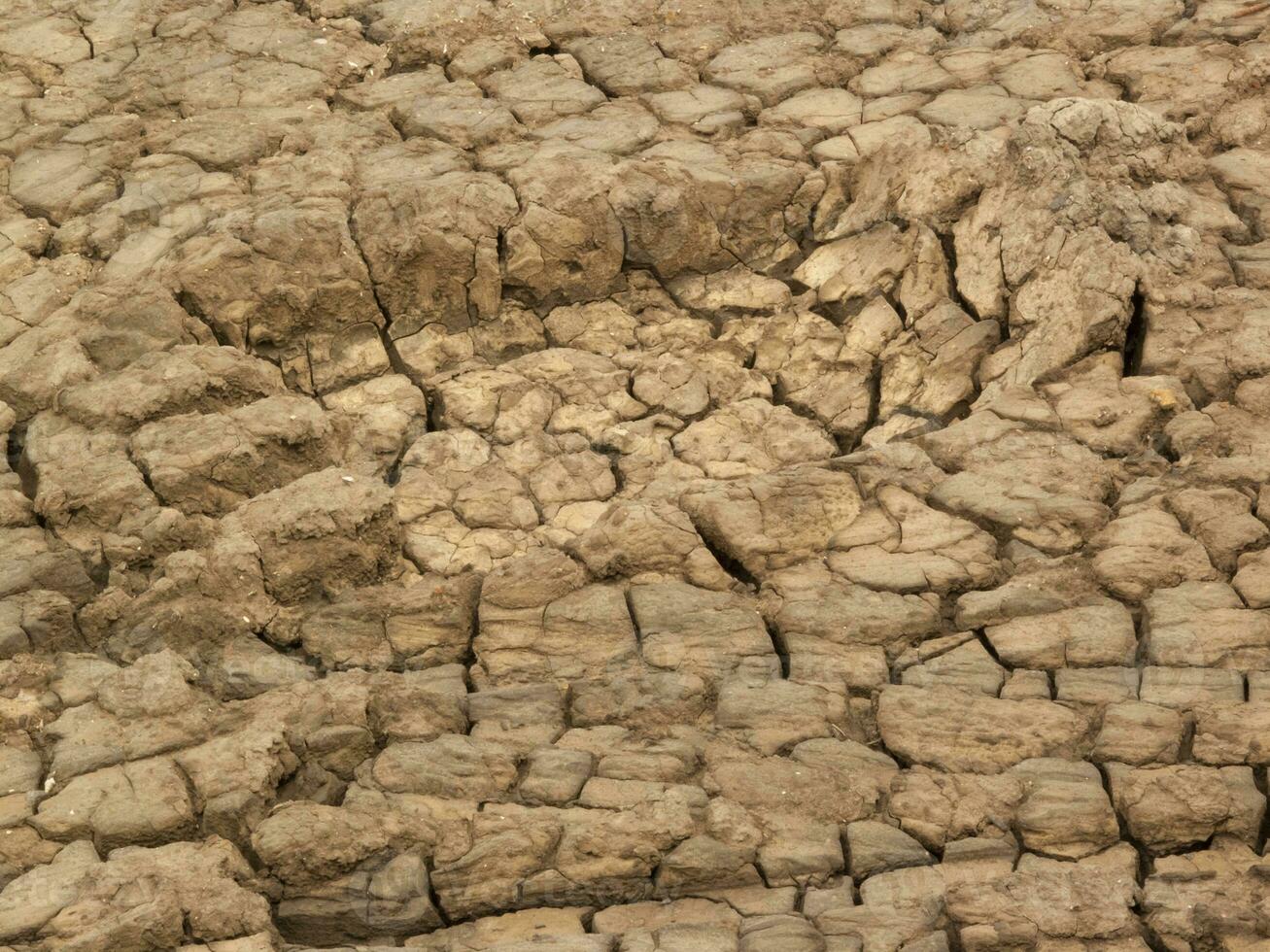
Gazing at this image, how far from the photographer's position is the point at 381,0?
6504 millimetres

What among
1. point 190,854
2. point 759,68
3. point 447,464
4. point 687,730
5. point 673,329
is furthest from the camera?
point 759,68

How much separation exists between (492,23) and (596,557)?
2.57 metres

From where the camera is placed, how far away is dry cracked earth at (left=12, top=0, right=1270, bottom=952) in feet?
12.6

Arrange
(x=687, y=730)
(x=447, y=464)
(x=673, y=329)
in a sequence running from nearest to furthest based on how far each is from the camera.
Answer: (x=687, y=730)
(x=447, y=464)
(x=673, y=329)

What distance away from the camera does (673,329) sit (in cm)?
546

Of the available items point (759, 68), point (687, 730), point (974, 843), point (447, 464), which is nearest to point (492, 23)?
point (759, 68)

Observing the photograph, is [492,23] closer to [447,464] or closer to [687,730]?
[447,464]

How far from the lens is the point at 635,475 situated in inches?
196

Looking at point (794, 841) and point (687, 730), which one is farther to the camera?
point (687, 730)

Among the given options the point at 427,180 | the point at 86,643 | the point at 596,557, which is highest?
the point at 427,180

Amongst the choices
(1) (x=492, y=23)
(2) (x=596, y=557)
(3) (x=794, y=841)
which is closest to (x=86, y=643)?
(2) (x=596, y=557)

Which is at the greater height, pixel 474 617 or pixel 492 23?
pixel 492 23

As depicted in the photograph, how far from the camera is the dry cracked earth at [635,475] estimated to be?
386cm

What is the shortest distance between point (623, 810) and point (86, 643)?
143cm
